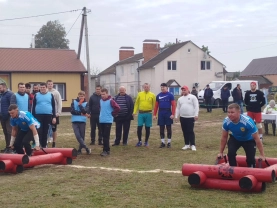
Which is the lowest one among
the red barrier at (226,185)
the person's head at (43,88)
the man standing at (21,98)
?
the red barrier at (226,185)

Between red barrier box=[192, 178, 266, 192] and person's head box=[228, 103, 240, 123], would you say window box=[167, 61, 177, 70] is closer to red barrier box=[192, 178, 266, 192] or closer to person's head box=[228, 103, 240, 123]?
person's head box=[228, 103, 240, 123]

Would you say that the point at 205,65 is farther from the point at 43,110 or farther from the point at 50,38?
the point at 43,110

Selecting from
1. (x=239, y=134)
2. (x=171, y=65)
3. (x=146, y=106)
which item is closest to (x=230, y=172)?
(x=239, y=134)

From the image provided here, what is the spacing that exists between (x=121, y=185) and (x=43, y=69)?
25.5 m

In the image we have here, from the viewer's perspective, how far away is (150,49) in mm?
57562

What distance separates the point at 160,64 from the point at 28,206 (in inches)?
1892

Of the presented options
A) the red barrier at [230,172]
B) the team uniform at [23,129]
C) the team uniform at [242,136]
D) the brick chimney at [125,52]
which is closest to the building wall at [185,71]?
the brick chimney at [125,52]

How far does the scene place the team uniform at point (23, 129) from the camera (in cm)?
993

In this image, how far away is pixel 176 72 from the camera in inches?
2189

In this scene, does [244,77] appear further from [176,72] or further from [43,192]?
[43,192]

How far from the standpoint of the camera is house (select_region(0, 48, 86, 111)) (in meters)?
32.1

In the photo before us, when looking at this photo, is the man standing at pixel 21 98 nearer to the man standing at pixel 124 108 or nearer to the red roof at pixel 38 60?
the man standing at pixel 124 108

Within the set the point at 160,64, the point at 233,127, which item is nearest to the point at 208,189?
the point at 233,127

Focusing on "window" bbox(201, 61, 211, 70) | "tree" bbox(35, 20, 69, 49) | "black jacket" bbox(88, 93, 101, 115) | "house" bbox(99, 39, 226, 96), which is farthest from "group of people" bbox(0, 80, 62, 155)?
"tree" bbox(35, 20, 69, 49)
